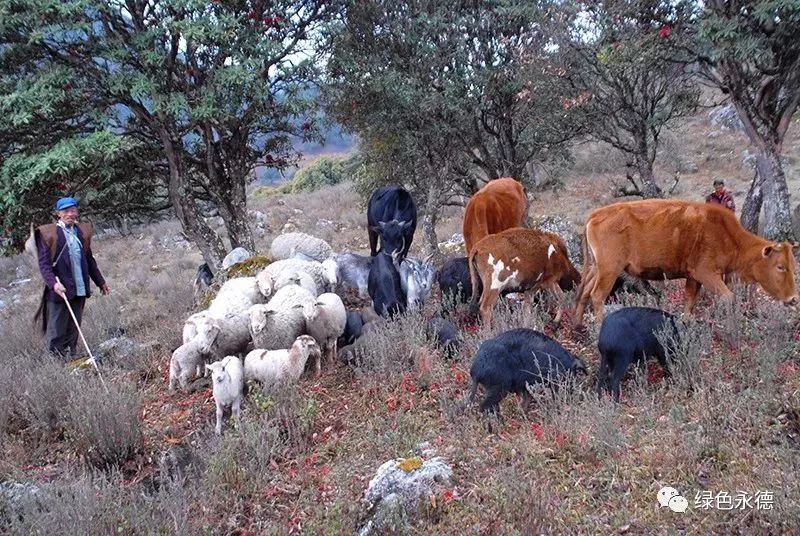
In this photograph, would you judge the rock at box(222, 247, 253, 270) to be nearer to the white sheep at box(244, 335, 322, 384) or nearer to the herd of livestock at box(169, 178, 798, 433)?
the herd of livestock at box(169, 178, 798, 433)

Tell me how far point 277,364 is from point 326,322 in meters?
0.90

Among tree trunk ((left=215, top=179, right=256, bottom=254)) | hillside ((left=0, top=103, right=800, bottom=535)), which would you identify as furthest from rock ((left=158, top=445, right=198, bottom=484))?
tree trunk ((left=215, top=179, right=256, bottom=254))

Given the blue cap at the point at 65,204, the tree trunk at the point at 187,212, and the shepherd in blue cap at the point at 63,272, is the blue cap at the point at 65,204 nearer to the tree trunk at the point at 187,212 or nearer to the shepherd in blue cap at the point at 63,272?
the shepherd in blue cap at the point at 63,272

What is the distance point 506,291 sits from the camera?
708cm

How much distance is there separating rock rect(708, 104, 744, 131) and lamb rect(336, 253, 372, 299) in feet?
102

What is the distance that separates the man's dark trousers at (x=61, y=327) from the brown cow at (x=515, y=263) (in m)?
5.20

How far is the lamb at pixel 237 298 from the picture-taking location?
21.2 ft

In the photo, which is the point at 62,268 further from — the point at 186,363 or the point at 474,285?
the point at 474,285

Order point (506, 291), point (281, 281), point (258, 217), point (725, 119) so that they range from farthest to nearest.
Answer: point (725, 119) → point (258, 217) → point (281, 281) → point (506, 291)

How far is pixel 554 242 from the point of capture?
283 inches

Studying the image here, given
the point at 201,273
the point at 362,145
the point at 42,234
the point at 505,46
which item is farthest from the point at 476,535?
the point at 362,145

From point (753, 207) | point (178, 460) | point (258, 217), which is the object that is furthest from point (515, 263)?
point (258, 217)

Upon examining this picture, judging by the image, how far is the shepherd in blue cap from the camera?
23.3 feet

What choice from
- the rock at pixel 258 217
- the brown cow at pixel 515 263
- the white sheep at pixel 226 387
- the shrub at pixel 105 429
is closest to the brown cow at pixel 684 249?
the brown cow at pixel 515 263
